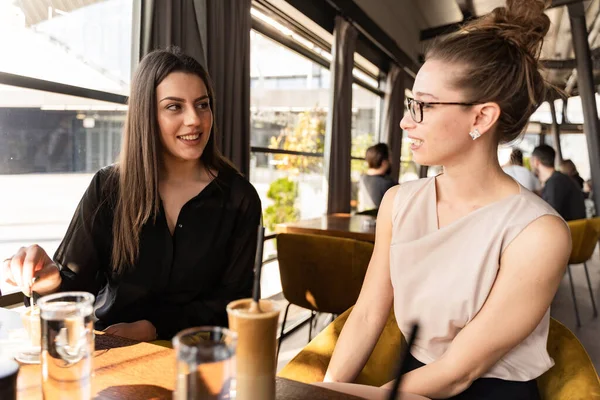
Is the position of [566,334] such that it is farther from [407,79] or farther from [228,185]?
[407,79]

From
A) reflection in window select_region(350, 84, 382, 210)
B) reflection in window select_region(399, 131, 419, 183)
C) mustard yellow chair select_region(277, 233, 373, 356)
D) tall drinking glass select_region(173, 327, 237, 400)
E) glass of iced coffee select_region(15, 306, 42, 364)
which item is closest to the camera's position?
tall drinking glass select_region(173, 327, 237, 400)

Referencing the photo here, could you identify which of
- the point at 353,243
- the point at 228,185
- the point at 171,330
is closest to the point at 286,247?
the point at 353,243

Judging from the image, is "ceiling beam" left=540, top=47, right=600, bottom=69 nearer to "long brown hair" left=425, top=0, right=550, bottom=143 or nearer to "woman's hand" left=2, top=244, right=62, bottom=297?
"long brown hair" left=425, top=0, right=550, bottom=143

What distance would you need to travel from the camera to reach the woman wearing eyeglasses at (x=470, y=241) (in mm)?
1139

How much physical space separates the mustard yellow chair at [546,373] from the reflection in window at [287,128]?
256cm

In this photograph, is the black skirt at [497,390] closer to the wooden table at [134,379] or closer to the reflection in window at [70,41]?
the wooden table at [134,379]

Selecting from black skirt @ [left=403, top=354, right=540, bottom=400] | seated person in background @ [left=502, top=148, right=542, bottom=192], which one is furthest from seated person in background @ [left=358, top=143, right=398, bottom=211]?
black skirt @ [left=403, top=354, right=540, bottom=400]

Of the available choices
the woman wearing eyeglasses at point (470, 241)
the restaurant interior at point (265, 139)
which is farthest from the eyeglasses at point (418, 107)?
the restaurant interior at point (265, 139)

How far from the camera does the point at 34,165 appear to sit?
2.29 metres

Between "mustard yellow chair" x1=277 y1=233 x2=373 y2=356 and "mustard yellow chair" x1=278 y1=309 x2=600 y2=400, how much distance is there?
94cm

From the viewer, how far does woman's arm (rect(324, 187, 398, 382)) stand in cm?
133

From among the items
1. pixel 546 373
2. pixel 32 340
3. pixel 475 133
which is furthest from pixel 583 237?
pixel 32 340

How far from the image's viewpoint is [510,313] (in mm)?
1130

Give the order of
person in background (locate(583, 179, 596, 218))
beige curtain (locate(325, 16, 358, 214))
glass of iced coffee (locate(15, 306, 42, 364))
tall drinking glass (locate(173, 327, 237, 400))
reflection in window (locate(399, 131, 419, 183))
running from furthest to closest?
reflection in window (locate(399, 131, 419, 183)) → person in background (locate(583, 179, 596, 218)) → beige curtain (locate(325, 16, 358, 214)) → glass of iced coffee (locate(15, 306, 42, 364)) → tall drinking glass (locate(173, 327, 237, 400))
